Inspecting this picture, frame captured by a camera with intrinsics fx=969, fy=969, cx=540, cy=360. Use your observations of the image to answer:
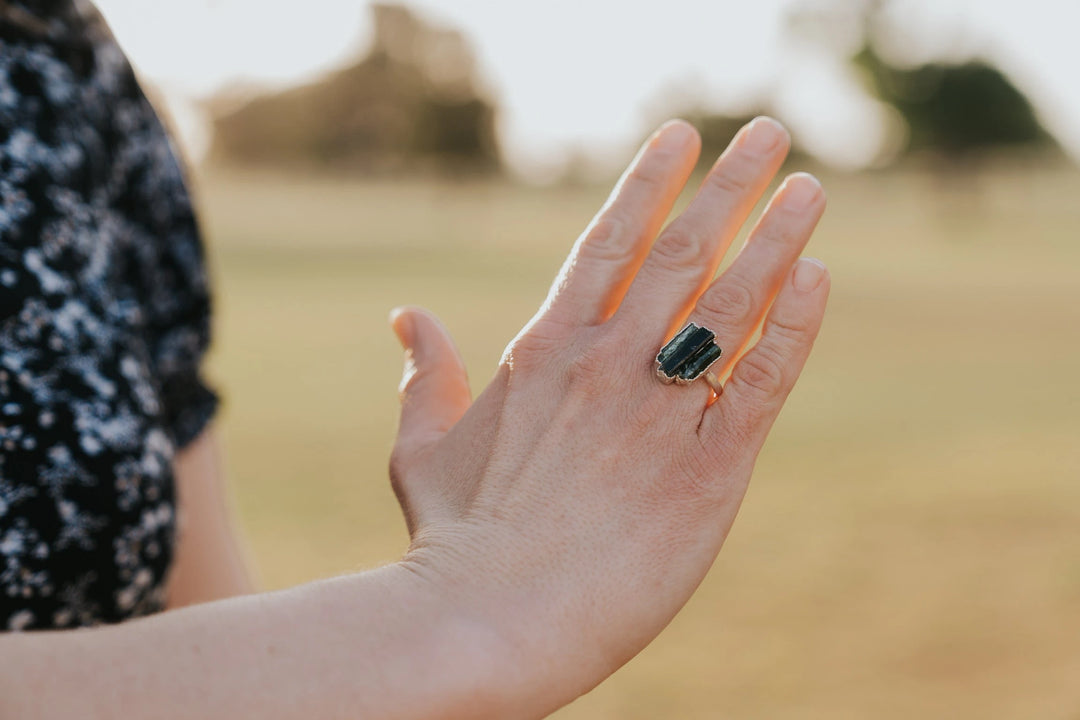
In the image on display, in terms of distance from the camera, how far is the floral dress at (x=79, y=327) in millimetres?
1335

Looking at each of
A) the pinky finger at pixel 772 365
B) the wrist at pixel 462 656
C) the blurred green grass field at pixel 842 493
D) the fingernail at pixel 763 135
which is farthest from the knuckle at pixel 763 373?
the blurred green grass field at pixel 842 493

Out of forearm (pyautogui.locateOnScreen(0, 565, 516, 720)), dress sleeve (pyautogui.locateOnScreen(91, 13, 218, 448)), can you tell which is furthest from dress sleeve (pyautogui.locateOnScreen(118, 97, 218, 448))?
forearm (pyautogui.locateOnScreen(0, 565, 516, 720))

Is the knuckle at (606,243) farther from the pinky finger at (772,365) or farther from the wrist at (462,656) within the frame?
the wrist at (462,656)

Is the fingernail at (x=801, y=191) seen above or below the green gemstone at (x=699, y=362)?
above

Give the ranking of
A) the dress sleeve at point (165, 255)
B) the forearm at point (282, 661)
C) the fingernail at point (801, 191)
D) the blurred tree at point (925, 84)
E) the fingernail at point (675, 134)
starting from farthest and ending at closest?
1. the blurred tree at point (925, 84)
2. the dress sleeve at point (165, 255)
3. the fingernail at point (675, 134)
4. the fingernail at point (801, 191)
5. the forearm at point (282, 661)

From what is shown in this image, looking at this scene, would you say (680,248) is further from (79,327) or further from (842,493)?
(842,493)

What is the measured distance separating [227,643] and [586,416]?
0.53 meters

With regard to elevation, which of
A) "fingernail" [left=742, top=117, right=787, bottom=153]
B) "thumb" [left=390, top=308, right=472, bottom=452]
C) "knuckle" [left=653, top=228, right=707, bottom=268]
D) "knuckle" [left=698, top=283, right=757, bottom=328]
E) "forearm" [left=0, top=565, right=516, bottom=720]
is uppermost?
"fingernail" [left=742, top=117, right=787, bottom=153]

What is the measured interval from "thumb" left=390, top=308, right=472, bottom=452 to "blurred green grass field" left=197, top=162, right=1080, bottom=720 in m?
0.93

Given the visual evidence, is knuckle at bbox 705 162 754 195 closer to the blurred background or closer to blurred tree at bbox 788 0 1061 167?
the blurred background

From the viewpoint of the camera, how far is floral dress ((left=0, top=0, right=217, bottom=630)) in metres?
1.33

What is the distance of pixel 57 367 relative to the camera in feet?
4.60

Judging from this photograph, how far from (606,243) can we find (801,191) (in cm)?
30

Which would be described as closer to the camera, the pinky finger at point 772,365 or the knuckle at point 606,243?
the pinky finger at point 772,365
